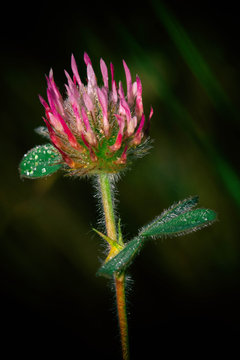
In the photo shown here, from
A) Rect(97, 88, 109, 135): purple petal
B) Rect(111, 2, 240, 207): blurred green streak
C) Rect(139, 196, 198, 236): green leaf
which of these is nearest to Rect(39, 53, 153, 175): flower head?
Rect(97, 88, 109, 135): purple petal

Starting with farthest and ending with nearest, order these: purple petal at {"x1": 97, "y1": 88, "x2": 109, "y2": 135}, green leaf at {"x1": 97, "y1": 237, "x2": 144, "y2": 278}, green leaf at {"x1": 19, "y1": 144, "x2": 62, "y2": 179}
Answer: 1. green leaf at {"x1": 19, "y1": 144, "x2": 62, "y2": 179}
2. purple petal at {"x1": 97, "y1": 88, "x2": 109, "y2": 135}
3. green leaf at {"x1": 97, "y1": 237, "x2": 144, "y2": 278}

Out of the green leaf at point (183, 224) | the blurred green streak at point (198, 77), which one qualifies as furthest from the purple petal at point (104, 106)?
the blurred green streak at point (198, 77)

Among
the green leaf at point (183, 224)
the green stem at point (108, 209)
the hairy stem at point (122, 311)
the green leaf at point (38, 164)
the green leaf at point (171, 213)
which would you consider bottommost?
the hairy stem at point (122, 311)

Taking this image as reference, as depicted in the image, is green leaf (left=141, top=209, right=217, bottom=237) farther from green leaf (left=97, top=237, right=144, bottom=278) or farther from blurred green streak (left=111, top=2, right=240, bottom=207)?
blurred green streak (left=111, top=2, right=240, bottom=207)

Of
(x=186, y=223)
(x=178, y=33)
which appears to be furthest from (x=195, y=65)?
(x=186, y=223)

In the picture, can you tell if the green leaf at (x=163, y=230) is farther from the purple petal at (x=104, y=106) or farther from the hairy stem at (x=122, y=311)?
the purple petal at (x=104, y=106)

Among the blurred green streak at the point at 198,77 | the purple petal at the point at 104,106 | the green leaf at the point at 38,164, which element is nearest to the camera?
the purple petal at the point at 104,106
